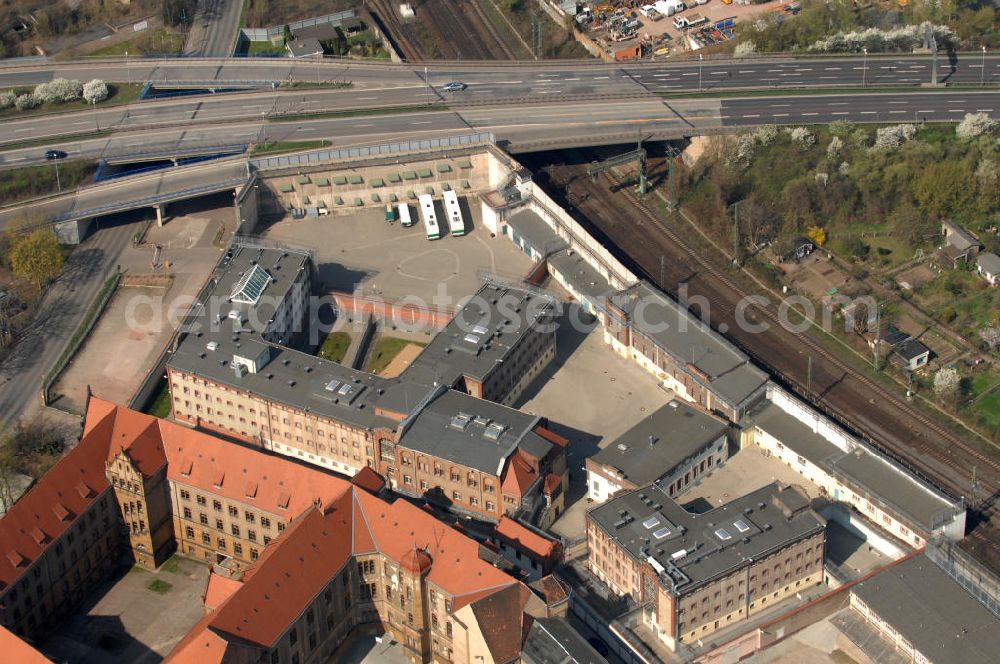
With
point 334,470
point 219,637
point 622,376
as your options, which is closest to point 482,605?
point 219,637

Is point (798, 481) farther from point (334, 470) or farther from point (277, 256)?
point (277, 256)

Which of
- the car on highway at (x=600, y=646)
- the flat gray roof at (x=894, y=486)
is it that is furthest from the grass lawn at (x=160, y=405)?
the flat gray roof at (x=894, y=486)

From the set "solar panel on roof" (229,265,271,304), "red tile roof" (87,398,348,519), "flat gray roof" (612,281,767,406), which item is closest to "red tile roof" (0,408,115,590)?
"red tile roof" (87,398,348,519)

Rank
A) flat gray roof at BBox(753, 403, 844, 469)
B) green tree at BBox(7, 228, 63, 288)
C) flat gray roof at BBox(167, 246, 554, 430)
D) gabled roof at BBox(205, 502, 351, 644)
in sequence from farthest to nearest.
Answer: green tree at BBox(7, 228, 63, 288) → flat gray roof at BBox(167, 246, 554, 430) → flat gray roof at BBox(753, 403, 844, 469) → gabled roof at BBox(205, 502, 351, 644)

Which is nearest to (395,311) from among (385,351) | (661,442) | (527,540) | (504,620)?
(385,351)

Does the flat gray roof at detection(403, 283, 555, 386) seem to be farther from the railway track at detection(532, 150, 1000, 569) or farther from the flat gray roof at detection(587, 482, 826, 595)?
the railway track at detection(532, 150, 1000, 569)

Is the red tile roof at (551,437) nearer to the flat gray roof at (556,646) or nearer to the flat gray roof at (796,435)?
the flat gray roof at (796,435)
